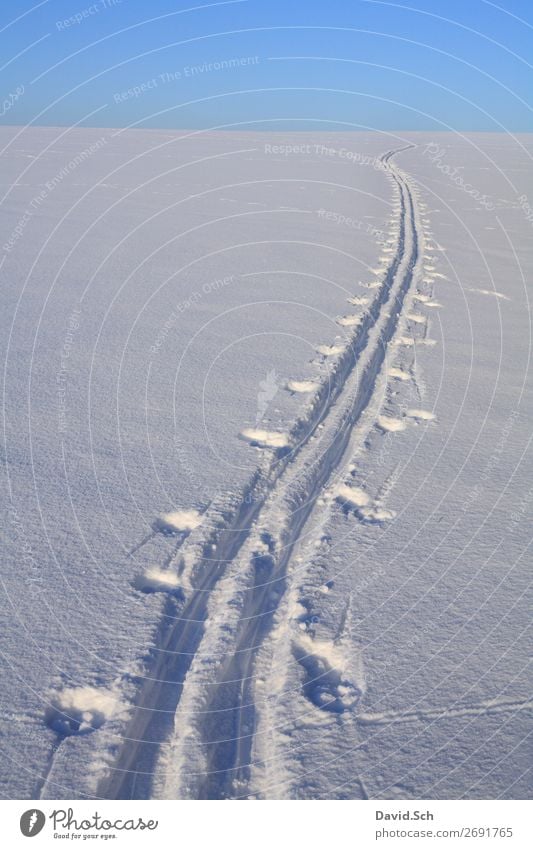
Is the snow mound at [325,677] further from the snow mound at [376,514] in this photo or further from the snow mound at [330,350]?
the snow mound at [330,350]

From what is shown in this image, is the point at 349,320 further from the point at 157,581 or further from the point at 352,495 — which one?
the point at 157,581

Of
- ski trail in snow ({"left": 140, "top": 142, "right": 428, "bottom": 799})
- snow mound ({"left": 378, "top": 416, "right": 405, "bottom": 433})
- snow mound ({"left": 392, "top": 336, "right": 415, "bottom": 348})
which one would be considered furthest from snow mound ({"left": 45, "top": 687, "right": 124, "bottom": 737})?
snow mound ({"left": 392, "top": 336, "right": 415, "bottom": 348})

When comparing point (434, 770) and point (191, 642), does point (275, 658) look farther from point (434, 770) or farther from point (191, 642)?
point (434, 770)

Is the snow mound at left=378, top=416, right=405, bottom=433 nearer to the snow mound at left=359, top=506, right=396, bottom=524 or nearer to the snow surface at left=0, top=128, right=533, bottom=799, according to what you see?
the snow surface at left=0, top=128, right=533, bottom=799

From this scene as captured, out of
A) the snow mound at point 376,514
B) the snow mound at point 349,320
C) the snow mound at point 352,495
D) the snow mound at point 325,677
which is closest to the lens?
the snow mound at point 325,677

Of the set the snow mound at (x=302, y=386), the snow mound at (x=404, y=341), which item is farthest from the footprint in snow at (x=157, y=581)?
the snow mound at (x=404, y=341)
